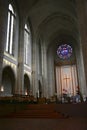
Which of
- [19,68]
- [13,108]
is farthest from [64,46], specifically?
[13,108]

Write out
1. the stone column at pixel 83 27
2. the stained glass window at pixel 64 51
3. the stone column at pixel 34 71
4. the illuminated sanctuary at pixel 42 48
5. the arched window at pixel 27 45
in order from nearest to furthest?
the stone column at pixel 83 27 < the illuminated sanctuary at pixel 42 48 < the stone column at pixel 34 71 < the arched window at pixel 27 45 < the stained glass window at pixel 64 51

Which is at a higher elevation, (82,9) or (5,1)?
(5,1)

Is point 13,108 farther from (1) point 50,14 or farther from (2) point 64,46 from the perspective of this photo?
(2) point 64,46

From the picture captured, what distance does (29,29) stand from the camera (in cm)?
1723

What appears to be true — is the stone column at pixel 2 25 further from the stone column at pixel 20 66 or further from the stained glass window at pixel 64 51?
the stained glass window at pixel 64 51

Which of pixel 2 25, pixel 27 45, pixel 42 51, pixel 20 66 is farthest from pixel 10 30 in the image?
pixel 42 51

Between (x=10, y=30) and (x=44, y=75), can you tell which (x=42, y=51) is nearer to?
(x=44, y=75)

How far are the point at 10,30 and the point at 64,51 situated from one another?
41.0 feet

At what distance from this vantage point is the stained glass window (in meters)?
23.1

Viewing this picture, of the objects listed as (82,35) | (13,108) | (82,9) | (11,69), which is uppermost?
(82,9)

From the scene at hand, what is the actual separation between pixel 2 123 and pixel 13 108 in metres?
2.74

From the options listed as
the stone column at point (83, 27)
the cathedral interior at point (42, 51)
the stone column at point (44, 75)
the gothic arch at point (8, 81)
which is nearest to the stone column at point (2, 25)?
the cathedral interior at point (42, 51)

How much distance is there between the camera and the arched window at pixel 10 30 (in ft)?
41.0

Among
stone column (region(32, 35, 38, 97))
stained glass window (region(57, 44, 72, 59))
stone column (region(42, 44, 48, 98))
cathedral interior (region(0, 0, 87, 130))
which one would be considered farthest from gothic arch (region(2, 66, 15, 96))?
stained glass window (region(57, 44, 72, 59))
